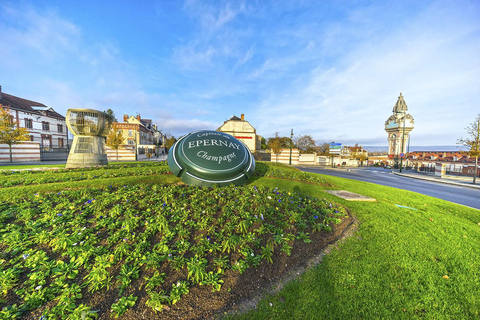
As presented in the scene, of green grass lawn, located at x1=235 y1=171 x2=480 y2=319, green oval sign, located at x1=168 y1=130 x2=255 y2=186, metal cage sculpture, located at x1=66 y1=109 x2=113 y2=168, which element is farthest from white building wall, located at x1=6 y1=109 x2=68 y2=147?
green grass lawn, located at x1=235 y1=171 x2=480 y2=319

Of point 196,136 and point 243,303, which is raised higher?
point 196,136

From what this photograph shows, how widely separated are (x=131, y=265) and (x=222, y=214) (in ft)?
5.84

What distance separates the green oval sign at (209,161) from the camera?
5508 mm

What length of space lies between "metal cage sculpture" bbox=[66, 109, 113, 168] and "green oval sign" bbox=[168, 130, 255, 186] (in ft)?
26.1

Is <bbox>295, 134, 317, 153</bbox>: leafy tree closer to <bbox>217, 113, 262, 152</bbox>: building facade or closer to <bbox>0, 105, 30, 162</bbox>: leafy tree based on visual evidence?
<bbox>217, 113, 262, 152</bbox>: building facade

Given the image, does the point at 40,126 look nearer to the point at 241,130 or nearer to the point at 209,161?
the point at 241,130

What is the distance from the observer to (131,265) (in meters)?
2.45

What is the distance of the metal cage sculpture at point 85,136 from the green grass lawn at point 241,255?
693 cm

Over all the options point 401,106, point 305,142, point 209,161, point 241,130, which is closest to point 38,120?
point 241,130

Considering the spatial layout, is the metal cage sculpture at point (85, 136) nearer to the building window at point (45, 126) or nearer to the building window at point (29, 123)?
the building window at point (29, 123)

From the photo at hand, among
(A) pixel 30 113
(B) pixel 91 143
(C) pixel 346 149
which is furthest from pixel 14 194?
(C) pixel 346 149

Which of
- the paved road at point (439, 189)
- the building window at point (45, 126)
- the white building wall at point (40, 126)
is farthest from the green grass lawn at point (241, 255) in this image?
the building window at point (45, 126)

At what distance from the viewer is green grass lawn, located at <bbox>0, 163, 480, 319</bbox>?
2076mm

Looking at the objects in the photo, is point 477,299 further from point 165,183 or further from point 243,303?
point 165,183
